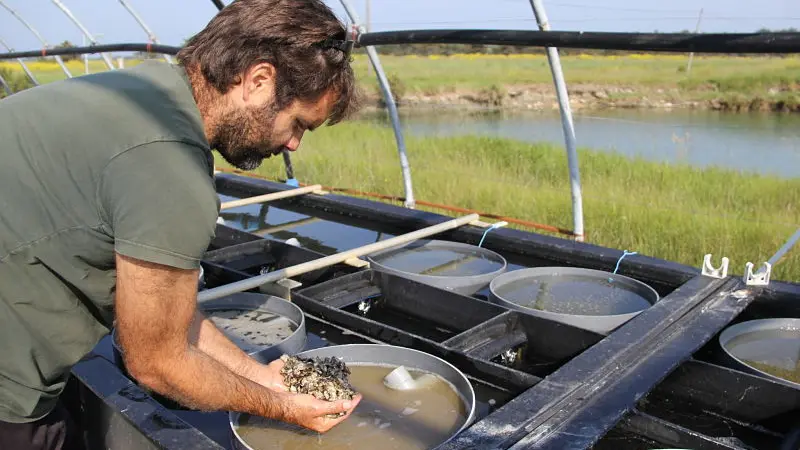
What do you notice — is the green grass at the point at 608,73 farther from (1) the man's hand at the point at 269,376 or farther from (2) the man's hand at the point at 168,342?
(2) the man's hand at the point at 168,342

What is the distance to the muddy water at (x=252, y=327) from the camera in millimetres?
2334

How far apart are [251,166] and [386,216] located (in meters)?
2.17

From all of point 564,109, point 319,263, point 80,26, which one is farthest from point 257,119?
point 80,26

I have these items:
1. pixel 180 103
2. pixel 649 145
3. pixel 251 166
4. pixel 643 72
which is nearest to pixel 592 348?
pixel 251 166

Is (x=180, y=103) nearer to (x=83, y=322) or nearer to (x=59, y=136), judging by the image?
(x=59, y=136)

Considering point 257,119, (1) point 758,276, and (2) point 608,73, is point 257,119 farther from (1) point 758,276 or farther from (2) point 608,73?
(2) point 608,73

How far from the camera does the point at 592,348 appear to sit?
1928 millimetres

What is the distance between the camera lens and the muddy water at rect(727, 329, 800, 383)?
2100mm

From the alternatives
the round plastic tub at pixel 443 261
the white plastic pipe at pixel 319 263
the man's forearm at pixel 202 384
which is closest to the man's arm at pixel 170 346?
the man's forearm at pixel 202 384

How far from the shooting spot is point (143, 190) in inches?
44.5

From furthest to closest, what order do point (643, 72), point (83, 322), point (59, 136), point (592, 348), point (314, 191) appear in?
point (643, 72), point (314, 191), point (592, 348), point (83, 322), point (59, 136)

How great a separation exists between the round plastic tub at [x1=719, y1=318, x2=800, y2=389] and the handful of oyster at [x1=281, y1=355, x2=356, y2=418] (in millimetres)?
1187

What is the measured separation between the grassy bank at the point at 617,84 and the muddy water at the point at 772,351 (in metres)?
15.8

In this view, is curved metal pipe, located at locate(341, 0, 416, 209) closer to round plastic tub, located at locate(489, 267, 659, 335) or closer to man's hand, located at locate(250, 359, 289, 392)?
round plastic tub, located at locate(489, 267, 659, 335)
